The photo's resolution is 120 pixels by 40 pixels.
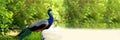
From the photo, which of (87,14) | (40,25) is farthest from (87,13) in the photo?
(40,25)

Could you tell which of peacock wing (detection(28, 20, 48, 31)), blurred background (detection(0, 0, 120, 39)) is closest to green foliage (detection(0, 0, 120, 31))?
blurred background (detection(0, 0, 120, 39))

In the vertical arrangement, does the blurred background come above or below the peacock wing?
below

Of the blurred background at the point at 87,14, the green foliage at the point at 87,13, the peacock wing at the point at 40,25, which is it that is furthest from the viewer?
the green foliage at the point at 87,13

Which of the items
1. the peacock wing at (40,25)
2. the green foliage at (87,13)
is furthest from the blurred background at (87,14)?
the peacock wing at (40,25)

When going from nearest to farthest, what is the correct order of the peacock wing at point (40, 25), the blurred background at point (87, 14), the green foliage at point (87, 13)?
the peacock wing at point (40, 25)
the blurred background at point (87, 14)
the green foliage at point (87, 13)

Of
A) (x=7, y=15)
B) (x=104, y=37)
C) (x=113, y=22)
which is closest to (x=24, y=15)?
(x=7, y=15)

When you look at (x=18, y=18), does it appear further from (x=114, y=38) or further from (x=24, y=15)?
(x=114, y=38)

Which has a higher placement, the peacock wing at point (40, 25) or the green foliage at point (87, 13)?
the peacock wing at point (40, 25)

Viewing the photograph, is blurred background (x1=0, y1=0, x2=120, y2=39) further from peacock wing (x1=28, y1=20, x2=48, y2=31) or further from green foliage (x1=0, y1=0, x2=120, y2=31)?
peacock wing (x1=28, y1=20, x2=48, y2=31)

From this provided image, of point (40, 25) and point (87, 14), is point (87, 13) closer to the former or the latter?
point (87, 14)

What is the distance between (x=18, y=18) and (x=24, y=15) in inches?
8.9

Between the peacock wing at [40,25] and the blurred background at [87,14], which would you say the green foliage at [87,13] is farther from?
the peacock wing at [40,25]

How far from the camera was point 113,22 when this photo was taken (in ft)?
58.7

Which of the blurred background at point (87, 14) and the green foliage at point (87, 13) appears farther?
the green foliage at point (87, 13)
